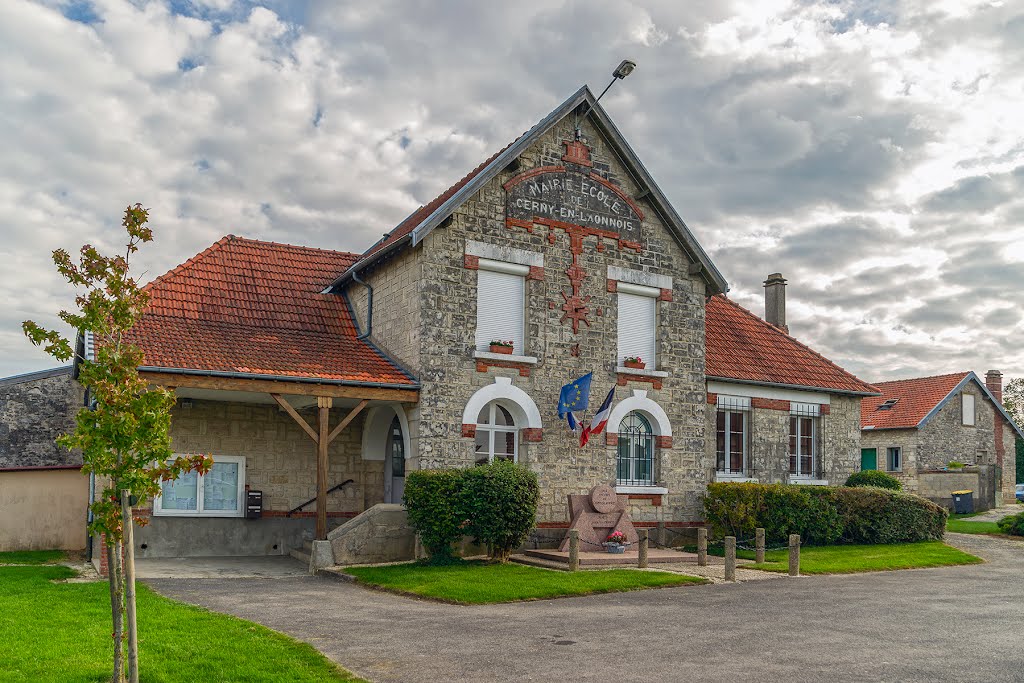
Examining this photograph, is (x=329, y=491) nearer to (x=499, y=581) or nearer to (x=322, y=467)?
(x=322, y=467)

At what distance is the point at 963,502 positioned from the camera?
29703mm

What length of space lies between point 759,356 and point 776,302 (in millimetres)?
4560

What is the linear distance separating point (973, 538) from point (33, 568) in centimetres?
1969

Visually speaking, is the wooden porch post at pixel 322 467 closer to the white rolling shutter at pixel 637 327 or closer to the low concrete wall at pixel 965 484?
the white rolling shutter at pixel 637 327

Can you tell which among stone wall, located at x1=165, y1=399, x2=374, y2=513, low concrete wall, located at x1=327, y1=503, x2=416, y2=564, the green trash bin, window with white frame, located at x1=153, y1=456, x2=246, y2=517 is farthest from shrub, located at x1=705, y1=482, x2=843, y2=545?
the green trash bin

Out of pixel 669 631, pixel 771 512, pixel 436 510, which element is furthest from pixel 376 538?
pixel 771 512

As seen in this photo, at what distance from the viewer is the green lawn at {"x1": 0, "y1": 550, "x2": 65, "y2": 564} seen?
1598 cm

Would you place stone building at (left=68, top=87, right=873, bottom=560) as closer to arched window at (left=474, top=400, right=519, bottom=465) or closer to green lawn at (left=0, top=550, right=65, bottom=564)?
arched window at (left=474, top=400, right=519, bottom=465)

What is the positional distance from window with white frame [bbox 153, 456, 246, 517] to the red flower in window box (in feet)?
16.6

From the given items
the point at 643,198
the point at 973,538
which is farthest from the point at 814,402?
the point at 643,198

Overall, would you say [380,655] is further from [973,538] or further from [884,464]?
[884,464]

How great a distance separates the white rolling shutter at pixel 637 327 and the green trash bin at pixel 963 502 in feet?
52.9

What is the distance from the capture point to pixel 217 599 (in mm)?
11953

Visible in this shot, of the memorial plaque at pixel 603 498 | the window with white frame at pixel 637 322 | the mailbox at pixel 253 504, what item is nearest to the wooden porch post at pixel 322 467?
the mailbox at pixel 253 504
